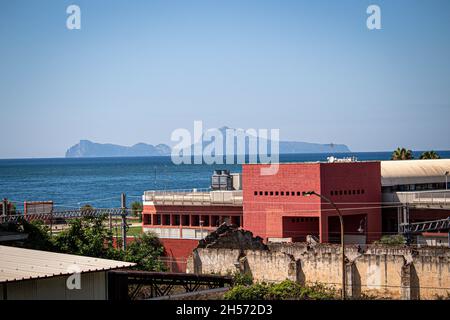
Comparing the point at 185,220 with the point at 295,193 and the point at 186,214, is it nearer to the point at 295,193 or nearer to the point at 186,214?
the point at 186,214

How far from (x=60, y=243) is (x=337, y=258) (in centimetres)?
1586

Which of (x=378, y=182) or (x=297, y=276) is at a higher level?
(x=378, y=182)

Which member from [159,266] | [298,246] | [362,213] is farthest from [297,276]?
[362,213]

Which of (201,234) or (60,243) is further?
(201,234)

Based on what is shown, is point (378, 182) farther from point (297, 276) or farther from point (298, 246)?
point (297, 276)

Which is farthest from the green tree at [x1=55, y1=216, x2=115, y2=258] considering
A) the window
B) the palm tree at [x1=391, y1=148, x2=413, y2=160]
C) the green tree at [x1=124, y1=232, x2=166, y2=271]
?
the palm tree at [x1=391, y1=148, x2=413, y2=160]

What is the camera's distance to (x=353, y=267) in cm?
4650

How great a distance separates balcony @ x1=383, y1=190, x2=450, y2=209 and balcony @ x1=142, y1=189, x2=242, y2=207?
11.5 meters

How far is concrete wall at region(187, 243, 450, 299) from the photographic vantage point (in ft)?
146

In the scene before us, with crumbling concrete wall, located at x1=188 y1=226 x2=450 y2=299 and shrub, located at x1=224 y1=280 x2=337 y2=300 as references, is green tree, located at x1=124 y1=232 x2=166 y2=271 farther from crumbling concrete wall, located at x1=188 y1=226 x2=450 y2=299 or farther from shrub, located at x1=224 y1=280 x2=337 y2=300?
shrub, located at x1=224 y1=280 x2=337 y2=300

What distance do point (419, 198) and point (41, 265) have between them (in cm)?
4576

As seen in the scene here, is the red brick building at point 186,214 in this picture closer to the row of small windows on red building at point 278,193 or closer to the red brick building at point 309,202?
the red brick building at point 309,202
